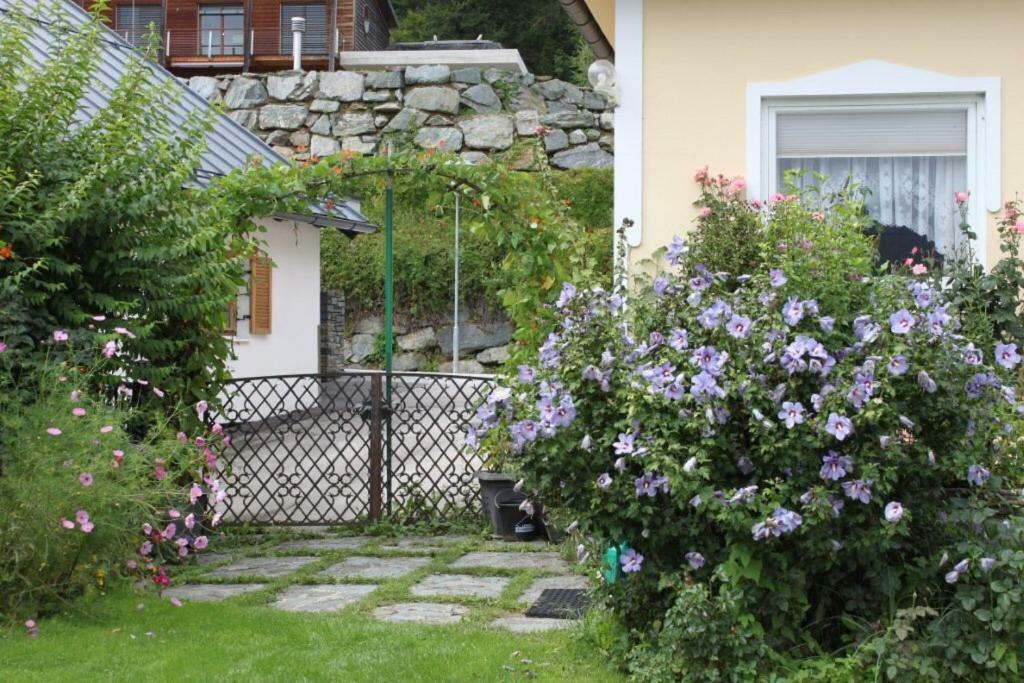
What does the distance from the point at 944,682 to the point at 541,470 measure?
148 cm

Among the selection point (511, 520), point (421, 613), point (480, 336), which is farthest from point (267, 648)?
→ point (480, 336)

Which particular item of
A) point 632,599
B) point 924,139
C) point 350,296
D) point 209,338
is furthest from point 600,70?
point 350,296

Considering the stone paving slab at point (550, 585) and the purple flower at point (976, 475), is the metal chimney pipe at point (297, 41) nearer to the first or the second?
the stone paving slab at point (550, 585)

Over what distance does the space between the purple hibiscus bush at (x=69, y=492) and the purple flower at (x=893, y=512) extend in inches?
120

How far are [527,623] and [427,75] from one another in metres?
19.8

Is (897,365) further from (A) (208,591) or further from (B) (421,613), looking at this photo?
(A) (208,591)

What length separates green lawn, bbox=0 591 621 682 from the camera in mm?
4422

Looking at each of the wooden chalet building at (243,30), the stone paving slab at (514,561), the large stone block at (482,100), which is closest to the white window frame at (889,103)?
the stone paving slab at (514,561)

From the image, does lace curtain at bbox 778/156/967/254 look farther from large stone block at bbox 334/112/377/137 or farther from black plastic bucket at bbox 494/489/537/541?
large stone block at bbox 334/112/377/137

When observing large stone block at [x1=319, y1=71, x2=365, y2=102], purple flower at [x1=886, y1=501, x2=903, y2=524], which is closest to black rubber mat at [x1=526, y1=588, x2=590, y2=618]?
purple flower at [x1=886, y1=501, x2=903, y2=524]

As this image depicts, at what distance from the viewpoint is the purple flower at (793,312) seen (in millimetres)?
4078

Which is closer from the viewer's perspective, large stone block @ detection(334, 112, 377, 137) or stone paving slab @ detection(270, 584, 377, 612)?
stone paving slab @ detection(270, 584, 377, 612)

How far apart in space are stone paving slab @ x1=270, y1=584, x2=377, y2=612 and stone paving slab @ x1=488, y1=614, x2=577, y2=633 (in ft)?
2.82

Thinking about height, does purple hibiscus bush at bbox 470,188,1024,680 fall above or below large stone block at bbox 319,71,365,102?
below
